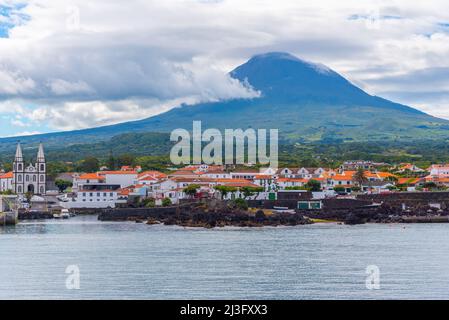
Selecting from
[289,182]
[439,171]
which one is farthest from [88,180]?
[439,171]

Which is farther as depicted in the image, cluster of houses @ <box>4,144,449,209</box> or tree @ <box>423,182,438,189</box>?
tree @ <box>423,182,438,189</box>

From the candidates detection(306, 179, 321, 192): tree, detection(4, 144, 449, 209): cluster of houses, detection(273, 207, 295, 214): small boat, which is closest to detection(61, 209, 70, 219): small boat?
detection(4, 144, 449, 209): cluster of houses

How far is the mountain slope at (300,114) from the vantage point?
10038cm

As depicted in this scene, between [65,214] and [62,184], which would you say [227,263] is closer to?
[65,214]

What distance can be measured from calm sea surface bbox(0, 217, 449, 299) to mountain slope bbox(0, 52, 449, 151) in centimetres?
6741

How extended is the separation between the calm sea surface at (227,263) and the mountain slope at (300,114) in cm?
6741

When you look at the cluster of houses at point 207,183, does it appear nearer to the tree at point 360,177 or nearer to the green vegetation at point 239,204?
the tree at point 360,177

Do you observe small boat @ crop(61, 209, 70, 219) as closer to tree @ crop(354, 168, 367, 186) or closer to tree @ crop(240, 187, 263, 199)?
tree @ crop(240, 187, 263, 199)

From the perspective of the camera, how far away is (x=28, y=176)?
51250mm

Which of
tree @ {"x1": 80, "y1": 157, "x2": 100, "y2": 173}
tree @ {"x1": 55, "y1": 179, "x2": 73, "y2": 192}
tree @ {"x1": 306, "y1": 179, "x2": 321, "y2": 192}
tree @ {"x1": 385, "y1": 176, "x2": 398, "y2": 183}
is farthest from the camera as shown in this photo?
tree @ {"x1": 80, "y1": 157, "x2": 100, "y2": 173}

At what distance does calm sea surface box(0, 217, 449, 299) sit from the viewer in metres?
14.0

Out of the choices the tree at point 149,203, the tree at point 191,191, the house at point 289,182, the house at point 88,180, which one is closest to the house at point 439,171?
the house at point 289,182

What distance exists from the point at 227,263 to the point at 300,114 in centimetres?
9106
